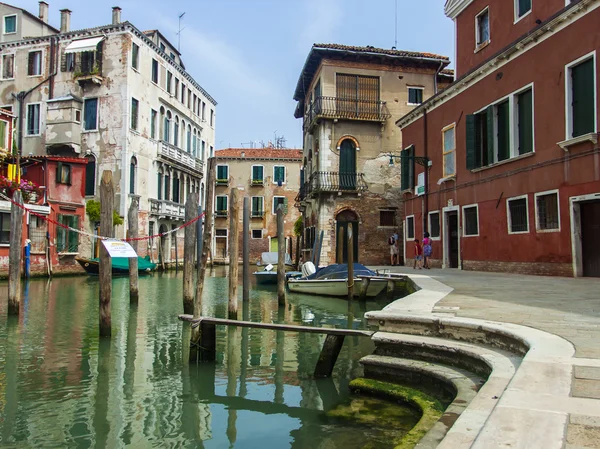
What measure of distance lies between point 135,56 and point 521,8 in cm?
1852

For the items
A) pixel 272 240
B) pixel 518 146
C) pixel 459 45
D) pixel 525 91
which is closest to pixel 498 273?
pixel 518 146

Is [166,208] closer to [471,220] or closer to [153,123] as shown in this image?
[153,123]

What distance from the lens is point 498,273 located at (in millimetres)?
13375

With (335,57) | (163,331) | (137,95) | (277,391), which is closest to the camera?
(277,391)

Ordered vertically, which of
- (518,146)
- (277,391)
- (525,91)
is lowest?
(277,391)

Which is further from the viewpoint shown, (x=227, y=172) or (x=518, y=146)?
(x=227, y=172)

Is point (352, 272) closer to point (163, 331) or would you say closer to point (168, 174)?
point (163, 331)

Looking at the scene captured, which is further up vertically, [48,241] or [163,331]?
[48,241]

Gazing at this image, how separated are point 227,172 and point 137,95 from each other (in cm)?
1388

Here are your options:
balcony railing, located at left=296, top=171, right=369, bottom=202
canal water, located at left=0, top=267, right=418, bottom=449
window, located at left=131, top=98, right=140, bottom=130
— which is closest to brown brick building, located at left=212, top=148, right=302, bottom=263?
window, located at left=131, top=98, right=140, bottom=130

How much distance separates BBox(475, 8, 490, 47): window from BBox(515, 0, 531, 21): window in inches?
58.2

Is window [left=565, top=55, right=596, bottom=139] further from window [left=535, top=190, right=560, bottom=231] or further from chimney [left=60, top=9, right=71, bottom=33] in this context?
chimney [left=60, top=9, right=71, bottom=33]

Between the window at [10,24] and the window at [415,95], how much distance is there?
66.6 feet

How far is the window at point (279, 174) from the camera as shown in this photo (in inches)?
1590
